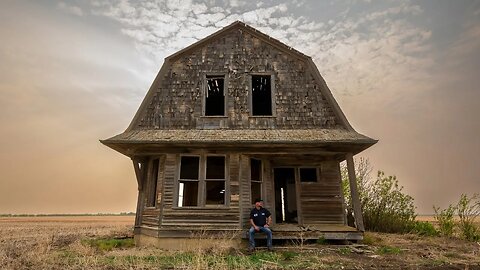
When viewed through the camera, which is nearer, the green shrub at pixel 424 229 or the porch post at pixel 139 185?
the porch post at pixel 139 185

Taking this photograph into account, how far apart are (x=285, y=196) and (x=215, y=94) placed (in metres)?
6.48

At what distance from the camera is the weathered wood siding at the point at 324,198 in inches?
417

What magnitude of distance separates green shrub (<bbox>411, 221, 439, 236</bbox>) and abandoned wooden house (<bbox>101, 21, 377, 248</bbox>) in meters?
5.81

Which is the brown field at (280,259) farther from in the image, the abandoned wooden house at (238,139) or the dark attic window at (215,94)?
the dark attic window at (215,94)

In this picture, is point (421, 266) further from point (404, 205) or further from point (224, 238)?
point (404, 205)

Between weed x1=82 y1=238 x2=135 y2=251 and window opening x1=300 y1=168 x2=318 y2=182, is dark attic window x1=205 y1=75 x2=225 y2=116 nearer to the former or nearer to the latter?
window opening x1=300 y1=168 x2=318 y2=182

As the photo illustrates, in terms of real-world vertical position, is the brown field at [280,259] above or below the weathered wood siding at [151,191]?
below

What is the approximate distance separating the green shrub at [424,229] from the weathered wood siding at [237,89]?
7.59 meters

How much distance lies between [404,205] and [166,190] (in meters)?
11.7

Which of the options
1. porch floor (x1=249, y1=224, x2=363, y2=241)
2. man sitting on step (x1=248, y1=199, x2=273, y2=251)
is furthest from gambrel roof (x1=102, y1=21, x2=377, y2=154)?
porch floor (x1=249, y1=224, x2=363, y2=241)

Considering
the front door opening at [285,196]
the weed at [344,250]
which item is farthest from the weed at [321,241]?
the front door opening at [285,196]

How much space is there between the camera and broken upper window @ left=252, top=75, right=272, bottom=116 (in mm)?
11734

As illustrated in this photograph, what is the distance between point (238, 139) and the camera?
9258mm

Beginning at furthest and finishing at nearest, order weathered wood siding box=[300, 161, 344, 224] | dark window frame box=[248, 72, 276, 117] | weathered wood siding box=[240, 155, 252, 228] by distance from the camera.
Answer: dark window frame box=[248, 72, 276, 117], weathered wood siding box=[300, 161, 344, 224], weathered wood siding box=[240, 155, 252, 228]
